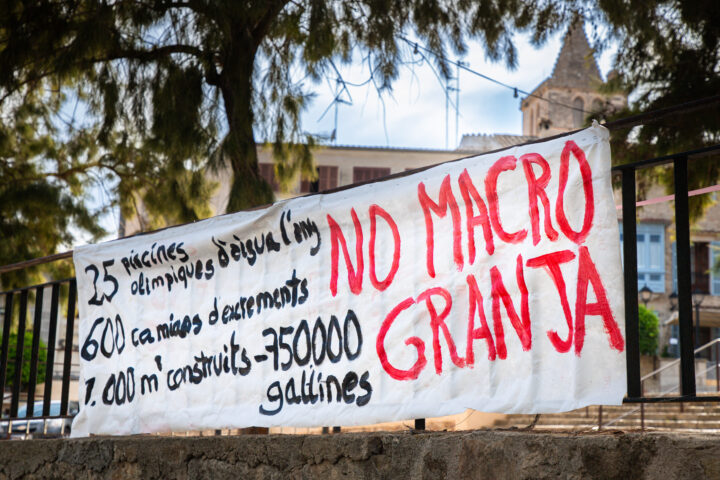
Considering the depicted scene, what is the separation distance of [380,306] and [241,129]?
466cm

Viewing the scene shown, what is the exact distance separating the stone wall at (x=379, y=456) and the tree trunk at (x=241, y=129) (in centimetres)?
330

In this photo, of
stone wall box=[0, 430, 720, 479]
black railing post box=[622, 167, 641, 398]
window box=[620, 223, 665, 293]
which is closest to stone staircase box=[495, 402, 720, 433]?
stone wall box=[0, 430, 720, 479]

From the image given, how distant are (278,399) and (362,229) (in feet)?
2.74

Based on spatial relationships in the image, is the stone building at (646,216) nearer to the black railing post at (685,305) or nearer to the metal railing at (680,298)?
the metal railing at (680,298)

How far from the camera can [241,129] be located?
762cm

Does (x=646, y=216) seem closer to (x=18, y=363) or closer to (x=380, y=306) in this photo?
(x=18, y=363)

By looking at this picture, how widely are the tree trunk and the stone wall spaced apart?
330 centimetres

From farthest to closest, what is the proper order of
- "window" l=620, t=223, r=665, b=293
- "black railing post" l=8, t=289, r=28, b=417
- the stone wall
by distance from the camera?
"window" l=620, t=223, r=665, b=293 → "black railing post" l=8, t=289, r=28, b=417 → the stone wall

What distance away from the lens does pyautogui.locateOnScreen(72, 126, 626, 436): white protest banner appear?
2738 mm

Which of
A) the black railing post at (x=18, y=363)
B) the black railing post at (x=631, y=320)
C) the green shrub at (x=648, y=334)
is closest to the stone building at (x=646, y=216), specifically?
the green shrub at (x=648, y=334)

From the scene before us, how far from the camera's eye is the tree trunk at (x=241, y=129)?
295 inches

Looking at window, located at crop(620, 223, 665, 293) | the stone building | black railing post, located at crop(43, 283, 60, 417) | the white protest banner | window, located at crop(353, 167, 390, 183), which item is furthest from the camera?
window, located at crop(353, 167, 390, 183)

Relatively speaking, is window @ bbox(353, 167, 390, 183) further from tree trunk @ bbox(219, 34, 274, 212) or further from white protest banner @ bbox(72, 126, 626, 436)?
white protest banner @ bbox(72, 126, 626, 436)

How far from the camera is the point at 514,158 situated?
2975 millimetres
